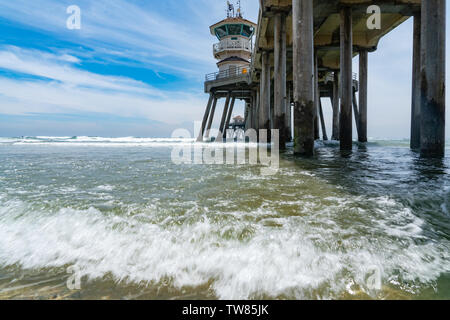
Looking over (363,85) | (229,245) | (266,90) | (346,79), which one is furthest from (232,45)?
(229,245)

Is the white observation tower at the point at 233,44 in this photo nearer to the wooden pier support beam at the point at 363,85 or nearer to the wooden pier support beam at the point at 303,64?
the wooden pier support beam at the point at 363,85

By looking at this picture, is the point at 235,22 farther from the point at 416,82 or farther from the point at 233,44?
the point at 416,82

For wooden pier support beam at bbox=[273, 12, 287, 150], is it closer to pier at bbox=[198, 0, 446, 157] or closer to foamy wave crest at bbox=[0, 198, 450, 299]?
pier at bbox=[198, 0, 446, 157]

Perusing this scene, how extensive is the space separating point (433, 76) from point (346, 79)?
360 centimetres

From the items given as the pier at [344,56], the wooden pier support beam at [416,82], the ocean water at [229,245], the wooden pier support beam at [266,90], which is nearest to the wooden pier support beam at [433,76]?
the pier at [344,56]

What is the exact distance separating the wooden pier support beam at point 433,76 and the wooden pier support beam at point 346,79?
329 cm

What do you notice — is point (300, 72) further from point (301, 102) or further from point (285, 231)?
point (285, 231)

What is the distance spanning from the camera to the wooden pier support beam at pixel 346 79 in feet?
31.5

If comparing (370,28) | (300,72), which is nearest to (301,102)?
(300,72)

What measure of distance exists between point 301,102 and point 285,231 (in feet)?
20.3

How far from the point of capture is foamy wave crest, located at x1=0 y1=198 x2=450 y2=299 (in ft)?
4.37

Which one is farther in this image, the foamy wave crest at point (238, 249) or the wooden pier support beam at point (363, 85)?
the wooden pier support beam at point (363, 85)

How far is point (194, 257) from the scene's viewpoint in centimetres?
157

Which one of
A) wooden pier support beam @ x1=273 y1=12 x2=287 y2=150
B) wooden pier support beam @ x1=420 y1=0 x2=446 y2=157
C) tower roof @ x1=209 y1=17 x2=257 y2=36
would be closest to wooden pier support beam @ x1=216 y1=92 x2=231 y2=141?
tower roof @ x1=209 y1=17 x2=257 y2=36
